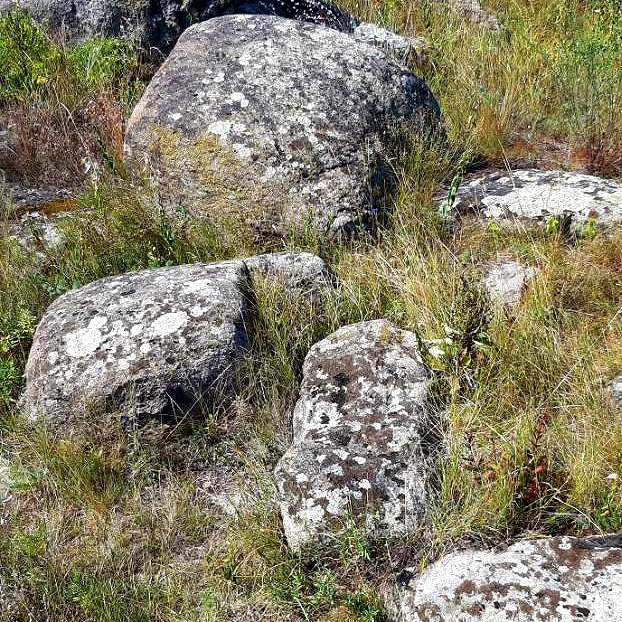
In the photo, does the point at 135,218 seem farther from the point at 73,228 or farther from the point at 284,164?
the point at 284,164

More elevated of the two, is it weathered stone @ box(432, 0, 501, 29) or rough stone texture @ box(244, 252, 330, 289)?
weathered stone @ box(432, 0, 501, 29)

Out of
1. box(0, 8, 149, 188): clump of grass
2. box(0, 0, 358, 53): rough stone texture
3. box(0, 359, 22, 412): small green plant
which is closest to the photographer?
box(0, 359, 22, 412): small green plant

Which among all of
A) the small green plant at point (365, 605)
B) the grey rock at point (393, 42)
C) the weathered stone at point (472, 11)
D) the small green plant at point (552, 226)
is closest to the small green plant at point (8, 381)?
the small green plant at point (365, 605)

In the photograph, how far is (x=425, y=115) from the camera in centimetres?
448

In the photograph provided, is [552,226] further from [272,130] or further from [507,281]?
[272,130]

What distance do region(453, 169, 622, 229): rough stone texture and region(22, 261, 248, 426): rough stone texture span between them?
1802 mm

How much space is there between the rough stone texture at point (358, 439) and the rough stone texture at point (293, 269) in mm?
356

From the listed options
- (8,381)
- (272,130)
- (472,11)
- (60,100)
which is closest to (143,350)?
(8,381)

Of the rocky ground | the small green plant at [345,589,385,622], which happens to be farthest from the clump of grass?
the small green plant at [345,589,385,622]

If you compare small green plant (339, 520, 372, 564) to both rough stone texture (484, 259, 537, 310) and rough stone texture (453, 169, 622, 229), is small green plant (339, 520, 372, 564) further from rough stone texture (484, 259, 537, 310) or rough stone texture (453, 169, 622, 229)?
rough stone texture (453, 169, 622, 229)

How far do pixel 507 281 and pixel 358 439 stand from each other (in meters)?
1.39

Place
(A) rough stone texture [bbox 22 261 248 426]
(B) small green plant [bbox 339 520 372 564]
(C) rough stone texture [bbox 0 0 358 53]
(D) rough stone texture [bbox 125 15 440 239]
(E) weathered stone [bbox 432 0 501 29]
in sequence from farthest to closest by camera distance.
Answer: (E) weathered stone [bbox 432 0 501 29]
(C) rough stone texture [bbox 0 0 358 53]
(D) rough stone texture [bbox 125 15 440 239]
(A) rough stone texture [bbox 22 261 248 426]
(B) small green plant [bbox 339 520 372 564]

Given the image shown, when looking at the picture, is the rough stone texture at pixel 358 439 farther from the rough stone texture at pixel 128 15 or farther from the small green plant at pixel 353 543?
the rough stone texture at pixel 128 15

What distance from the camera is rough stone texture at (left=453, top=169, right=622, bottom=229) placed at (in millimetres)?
3973
